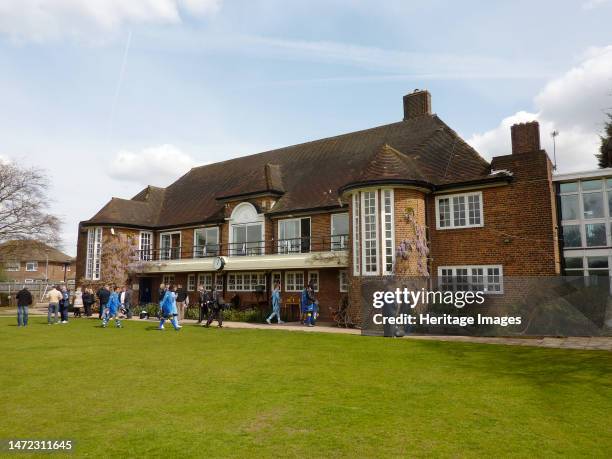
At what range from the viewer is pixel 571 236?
1847 centimetres

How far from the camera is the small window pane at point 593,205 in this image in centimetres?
1795

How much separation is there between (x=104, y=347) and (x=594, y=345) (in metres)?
13.4

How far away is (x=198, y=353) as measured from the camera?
38.6ft

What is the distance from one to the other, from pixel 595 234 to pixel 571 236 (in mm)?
807

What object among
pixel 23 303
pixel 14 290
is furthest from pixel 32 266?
pixel 23 303

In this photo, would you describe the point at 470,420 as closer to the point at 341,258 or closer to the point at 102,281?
the point at 341,258

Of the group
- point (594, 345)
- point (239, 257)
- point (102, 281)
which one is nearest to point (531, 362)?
point (594, 345)

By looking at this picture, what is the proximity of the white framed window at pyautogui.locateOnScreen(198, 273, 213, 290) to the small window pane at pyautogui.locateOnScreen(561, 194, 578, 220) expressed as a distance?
58.6 feet

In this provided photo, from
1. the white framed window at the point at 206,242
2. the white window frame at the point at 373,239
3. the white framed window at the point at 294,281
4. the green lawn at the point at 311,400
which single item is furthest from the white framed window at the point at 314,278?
the green lawn at the point at 311,400

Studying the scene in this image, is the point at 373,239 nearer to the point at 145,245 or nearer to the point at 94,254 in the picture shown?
the point at 145,245

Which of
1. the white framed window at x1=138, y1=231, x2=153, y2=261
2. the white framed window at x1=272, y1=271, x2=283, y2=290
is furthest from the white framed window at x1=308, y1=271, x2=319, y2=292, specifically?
the white framed window at x1=138, y1=231, x2=153, y2=261

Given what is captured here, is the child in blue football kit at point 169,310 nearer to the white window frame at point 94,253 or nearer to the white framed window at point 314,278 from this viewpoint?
the white framed window at point 314,278

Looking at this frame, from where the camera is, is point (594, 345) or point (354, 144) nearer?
point (594, 345)

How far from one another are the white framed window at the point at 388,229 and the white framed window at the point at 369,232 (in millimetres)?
279
